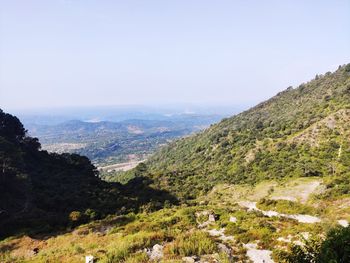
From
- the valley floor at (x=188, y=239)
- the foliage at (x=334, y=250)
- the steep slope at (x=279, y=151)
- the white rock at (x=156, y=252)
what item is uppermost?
the foliage at (x=334, y=250)

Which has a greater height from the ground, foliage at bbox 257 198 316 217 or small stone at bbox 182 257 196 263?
small stone at bbox 182 257 196 263

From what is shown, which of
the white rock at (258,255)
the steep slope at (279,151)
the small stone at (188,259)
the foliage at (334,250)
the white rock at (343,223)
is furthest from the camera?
the steep slope at (279,151)

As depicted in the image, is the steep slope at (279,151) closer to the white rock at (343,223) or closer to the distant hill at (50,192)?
the distant hill at (50,192)

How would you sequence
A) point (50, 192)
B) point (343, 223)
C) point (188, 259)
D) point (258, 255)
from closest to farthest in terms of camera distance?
point (188, 259)
point (258, 255)
point (343, 223)
point (50, 192)

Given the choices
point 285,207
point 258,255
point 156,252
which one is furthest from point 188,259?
point 285,207

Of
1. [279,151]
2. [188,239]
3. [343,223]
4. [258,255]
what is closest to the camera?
[258,255]

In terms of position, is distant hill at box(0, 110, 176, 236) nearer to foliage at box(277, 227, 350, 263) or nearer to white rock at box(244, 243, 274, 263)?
white rock at box(244, 243, 274, 263)

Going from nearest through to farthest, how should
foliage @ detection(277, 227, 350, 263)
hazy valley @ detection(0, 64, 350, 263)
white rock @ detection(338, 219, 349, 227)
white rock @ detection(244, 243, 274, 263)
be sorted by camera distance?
1. foliage @ detection(277, 227, 350, 263)
2. white rock @ detection(244, 243, 274, 263)
3. hazy valley @ detection(0, 64, 350, 263)
4. white rock @ detection(338, 219, 349, 227)

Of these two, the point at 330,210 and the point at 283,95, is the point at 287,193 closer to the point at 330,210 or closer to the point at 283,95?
the point at 330,210

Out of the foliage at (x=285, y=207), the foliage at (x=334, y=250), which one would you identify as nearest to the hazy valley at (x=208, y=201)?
the foliage at (x=334, y=250)

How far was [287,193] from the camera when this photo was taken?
2372 inches

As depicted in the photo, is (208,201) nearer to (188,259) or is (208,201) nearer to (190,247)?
(190,247)

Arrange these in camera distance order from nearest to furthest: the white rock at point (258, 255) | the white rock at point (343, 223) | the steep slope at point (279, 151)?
the white rock at point (258, 255) → the white rock at point (343, 223) → the steep slope at point (279, 151)

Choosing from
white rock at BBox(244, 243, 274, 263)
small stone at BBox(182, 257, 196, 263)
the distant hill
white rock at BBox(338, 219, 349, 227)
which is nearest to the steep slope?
the distant hill
